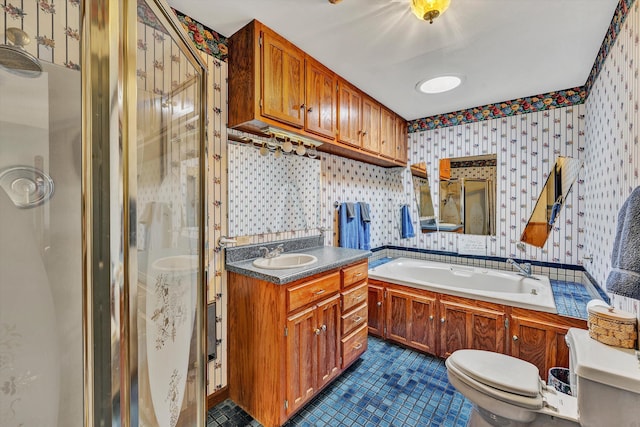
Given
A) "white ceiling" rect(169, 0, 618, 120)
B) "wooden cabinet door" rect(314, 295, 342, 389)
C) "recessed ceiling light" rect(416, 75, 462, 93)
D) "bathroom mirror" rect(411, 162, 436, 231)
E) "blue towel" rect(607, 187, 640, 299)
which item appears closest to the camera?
"blue towel" rect(607, 187, 640, 299)

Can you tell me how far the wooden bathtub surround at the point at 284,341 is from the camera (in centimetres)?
154

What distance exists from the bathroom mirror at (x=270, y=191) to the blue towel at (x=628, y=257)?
6.25ft

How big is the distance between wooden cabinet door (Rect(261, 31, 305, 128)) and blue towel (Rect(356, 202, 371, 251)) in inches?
52.4

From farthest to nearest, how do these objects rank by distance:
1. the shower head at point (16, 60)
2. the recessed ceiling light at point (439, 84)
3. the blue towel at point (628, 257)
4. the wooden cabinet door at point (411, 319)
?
1. the wooden cabinet door at point (411, 319)
2. the recessed ceiling light at point (439, 84)
3. the blue towel at point (628, 257)
4. the shower head at point (16, 60)

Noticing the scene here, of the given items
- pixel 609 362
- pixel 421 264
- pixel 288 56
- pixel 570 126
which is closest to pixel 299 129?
pixel 288 56

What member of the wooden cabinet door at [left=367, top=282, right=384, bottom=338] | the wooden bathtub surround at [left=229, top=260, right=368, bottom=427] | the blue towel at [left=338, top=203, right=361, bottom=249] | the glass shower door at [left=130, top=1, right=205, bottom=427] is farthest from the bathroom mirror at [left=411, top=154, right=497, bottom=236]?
the glass shower door at [left=130, top=1, right=205, bottom=427]

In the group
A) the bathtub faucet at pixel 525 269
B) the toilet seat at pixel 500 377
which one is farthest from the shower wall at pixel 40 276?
the bathtub faucet at pixel 525 269

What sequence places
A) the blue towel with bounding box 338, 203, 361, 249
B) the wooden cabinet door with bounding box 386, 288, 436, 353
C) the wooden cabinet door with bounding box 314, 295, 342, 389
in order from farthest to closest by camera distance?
the blue towel with bounding box 338, 203, 361, 249, the wooden cabinet door with bounding box 386, 288, 436, 353, the wooden cabinet door with bounding box 314, 295, 342, 389

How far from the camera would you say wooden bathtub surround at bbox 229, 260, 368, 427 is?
154 cm

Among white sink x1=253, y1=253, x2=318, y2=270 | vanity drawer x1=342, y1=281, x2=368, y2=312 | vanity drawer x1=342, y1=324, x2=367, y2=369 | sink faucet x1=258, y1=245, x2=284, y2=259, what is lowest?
vanity drawer x1=342, y1=324, x2=367, y2=369

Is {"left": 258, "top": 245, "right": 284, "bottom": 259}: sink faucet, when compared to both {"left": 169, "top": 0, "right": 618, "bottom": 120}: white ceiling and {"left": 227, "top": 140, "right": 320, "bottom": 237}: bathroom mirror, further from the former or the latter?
{"left": 169, "top": 0, "right": 618, "bottom": 120}: white ceiling

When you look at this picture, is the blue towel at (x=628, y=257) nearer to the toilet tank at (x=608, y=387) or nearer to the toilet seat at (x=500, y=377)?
the toilet tank at (x=608, y=387)

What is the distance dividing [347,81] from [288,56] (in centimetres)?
71

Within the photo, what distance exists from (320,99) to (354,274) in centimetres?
141
